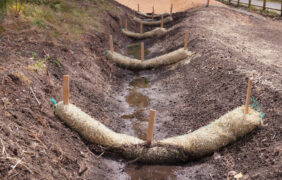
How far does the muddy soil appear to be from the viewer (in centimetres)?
518

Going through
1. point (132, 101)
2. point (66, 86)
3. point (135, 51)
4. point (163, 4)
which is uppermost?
point (66, 86)

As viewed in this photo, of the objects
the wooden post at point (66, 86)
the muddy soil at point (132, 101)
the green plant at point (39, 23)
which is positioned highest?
the green plant at point (39, 23)

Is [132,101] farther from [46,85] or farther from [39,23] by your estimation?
[39,23]

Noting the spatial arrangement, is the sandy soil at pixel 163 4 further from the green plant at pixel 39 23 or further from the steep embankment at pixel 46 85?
the green plant at pixel 39 23

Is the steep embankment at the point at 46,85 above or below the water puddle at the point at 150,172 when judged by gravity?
above

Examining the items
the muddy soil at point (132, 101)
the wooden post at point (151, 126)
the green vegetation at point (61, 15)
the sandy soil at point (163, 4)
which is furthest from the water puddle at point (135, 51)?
the sandy soil at point (163, 4)

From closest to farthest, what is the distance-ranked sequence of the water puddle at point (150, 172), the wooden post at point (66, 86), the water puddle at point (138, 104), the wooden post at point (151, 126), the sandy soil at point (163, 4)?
the wooden post at point (151, 126) < the water puddle at point (150, 172) < the wooden post at point (66, 86) < the water puddle at point (138, 104) < the sandy soil at point (163, 4)

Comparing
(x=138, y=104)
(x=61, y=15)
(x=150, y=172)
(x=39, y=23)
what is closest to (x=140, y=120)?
(x=138, y=104)

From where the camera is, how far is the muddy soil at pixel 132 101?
5.18 meters

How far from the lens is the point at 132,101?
10.0 meters

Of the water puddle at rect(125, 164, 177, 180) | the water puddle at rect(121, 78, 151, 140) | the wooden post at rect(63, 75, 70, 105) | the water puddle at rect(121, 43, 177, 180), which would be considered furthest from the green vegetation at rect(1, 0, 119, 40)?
the water puddle at rect(125, 164, 177, 180)

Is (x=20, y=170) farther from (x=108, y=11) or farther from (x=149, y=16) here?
(x=149, y=16)

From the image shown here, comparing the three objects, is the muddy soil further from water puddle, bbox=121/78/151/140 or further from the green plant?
the green plant

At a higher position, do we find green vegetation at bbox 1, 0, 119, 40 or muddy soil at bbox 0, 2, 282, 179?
green vegetation at bbox 1, 0, 119, 40
